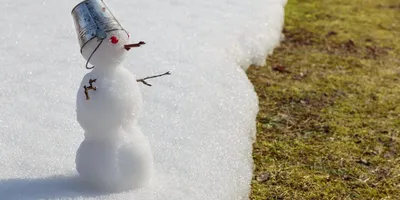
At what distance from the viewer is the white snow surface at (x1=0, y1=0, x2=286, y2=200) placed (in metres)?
3.11

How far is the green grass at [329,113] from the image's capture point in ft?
12.6

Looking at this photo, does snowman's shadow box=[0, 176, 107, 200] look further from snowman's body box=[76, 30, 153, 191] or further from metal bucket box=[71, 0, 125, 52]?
metal bucket box=[71, 0, 125, 52]

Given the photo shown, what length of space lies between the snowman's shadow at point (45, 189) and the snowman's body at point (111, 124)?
61 mm

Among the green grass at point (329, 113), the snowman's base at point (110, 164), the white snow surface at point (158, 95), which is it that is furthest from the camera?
the green grass at point (329, 113)

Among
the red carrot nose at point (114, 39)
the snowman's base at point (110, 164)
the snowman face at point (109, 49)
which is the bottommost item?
the snowman's base at point (110, 164)

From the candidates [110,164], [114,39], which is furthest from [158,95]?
[114,39]

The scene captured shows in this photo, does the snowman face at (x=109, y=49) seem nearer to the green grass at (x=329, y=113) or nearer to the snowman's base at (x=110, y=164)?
the snowman's base at (x=110, y=164)

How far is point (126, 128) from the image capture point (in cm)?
282

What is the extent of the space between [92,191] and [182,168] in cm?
67

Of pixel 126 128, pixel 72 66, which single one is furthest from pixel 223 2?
pixel 126 128

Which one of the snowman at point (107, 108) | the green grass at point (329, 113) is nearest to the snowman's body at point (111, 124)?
the snowman at point (107, 108)

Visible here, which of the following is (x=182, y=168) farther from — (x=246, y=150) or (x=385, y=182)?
(x=385, y=182)

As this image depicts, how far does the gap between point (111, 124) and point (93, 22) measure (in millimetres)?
480

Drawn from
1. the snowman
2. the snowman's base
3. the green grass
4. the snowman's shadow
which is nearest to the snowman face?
the snowman
